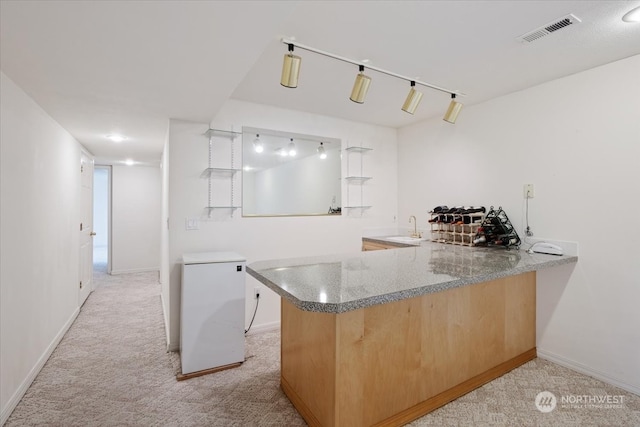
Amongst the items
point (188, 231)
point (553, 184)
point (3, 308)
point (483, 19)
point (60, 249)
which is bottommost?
point (3, 308)

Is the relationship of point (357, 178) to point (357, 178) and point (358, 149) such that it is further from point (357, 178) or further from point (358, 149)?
point (358, 149)

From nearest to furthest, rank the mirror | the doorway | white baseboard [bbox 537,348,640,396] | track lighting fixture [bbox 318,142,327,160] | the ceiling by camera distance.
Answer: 1. the ceiling
2. white baseboard [bbox 537,348,640,396]
3. the mirror
4. track lighting fixture [bbox 318,142,327,160]
5. the doorway

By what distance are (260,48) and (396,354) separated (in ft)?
5.97

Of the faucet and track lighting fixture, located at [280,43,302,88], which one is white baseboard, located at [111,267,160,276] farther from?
track lighting fixture, located at [280,43,302,88]

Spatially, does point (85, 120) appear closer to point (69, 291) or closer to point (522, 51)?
point (69, 291)

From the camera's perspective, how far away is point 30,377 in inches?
89.8

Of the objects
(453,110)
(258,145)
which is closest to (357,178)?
(258,145)

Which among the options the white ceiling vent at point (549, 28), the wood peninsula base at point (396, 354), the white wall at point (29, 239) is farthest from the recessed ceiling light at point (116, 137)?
the white ceiling vent at point (549, 28)

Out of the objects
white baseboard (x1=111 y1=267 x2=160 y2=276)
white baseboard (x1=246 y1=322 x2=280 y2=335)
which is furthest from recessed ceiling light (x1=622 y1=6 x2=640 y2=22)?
white baseboard (x1=111 y1=267 x2=160 y2=276)

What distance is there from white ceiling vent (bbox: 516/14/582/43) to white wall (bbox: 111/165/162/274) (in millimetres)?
6046

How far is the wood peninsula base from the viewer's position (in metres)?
1.64

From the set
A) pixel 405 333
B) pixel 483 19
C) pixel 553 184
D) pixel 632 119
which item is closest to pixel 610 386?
pixel 553 184

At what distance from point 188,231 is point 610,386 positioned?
355 centimetres

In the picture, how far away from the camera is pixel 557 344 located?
8.68 feet
